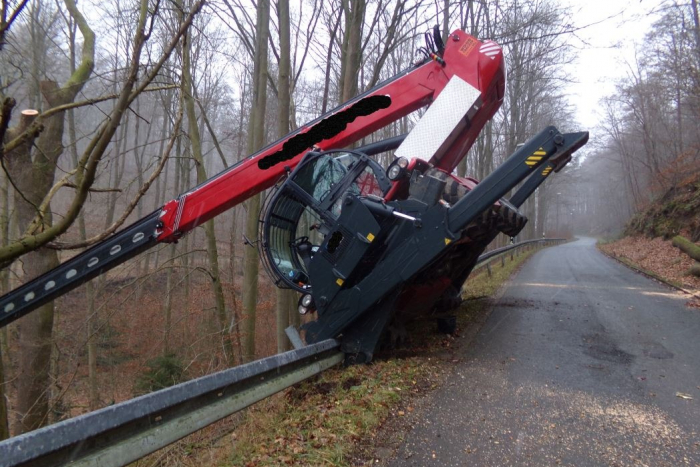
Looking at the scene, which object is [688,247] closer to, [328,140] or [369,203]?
[328,140]

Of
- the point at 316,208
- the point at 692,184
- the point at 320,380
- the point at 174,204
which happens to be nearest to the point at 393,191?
the point at 316,208

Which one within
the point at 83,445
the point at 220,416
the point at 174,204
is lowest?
the point at 220,416

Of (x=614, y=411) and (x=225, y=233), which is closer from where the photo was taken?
(x=614, y=411)

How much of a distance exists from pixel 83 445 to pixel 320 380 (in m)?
2.78

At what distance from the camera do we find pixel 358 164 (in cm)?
514

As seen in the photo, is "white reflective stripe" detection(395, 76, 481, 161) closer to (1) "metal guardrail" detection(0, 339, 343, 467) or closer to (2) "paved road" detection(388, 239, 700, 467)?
(2) "paved road" detection(388, 239, 700, 467)

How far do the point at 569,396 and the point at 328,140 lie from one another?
3947 mm

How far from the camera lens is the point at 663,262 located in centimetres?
1712

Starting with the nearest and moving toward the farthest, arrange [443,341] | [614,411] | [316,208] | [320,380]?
1. [614,411]
2. [320,380]
3. [316,208]
4. [443,341]

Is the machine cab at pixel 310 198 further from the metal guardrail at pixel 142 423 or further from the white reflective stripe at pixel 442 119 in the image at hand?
the metal guardrail at pixel 142 423

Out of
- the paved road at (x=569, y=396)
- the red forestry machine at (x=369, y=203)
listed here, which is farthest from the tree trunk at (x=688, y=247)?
the red forestry machine at (x=369, y=203)

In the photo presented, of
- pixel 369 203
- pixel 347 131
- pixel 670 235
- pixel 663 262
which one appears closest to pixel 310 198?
pixel 369 203

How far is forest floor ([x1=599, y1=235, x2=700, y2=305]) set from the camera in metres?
12.8

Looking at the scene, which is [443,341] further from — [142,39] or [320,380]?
[142,39]
